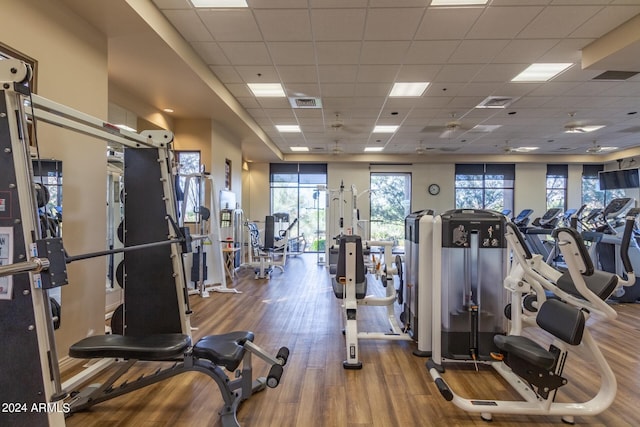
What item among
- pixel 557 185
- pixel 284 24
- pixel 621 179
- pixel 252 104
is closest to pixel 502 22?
pixel 284 24

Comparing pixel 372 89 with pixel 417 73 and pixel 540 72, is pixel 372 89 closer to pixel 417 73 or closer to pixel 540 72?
pixel 417 73

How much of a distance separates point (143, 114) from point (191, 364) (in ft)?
14.6

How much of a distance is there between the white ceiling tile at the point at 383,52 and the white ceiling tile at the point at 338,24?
27 cm

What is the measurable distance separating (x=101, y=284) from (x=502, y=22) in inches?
191

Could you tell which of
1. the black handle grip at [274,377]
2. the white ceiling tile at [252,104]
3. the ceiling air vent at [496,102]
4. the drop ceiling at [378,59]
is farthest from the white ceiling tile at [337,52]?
the black handle grip at [274,377]

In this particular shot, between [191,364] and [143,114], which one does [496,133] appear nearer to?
[143,114]

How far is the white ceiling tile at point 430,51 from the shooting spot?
12.2 ft

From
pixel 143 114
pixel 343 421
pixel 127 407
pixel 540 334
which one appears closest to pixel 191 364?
pixel 127 407

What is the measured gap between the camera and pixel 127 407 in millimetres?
2162

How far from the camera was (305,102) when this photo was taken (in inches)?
225

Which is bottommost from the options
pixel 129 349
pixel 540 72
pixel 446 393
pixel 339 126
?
pixel 446 393

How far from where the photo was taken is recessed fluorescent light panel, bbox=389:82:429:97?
4.92 m

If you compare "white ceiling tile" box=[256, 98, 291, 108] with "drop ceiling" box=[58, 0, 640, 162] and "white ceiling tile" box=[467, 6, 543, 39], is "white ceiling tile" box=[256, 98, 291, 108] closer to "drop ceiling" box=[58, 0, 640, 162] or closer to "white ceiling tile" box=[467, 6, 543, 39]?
"drop ceiling" box=[58, 0, 640, 162]

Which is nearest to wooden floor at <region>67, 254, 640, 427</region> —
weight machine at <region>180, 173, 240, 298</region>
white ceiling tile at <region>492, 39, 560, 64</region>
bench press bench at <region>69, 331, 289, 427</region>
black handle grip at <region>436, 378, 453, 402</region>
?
bench press bench at <region>69, 331, 289, 427</region>
